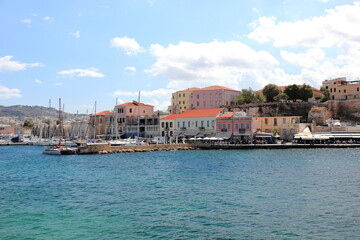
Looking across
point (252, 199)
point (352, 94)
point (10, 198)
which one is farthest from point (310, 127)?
point (10, 198)

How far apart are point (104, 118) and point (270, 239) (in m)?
71.8

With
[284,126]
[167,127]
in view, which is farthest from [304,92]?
[167,127]

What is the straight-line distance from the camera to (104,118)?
8081 cm

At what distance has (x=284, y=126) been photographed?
5738 centimetres

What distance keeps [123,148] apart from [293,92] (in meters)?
35.8

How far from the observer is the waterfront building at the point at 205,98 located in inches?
2943

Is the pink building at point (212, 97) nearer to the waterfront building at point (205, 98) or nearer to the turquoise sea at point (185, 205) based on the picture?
the waterfront building at point (205, 98)

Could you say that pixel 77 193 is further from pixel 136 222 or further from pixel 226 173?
pixel 226 173

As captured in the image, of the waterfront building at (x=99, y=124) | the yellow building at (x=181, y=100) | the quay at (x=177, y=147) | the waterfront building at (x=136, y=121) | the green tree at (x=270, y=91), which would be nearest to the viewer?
the quay at (x=177, y=147)

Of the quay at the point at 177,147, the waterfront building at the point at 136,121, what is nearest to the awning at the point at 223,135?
the quay at the point at 177,147

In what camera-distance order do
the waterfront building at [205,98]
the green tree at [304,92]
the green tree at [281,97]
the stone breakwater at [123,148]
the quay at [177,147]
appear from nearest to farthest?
the stone breakwater at [123,148] < the quay at [177,147] < the green tree at [281,97] < the green tree at [304,92] < the waterfront building at [205,98]

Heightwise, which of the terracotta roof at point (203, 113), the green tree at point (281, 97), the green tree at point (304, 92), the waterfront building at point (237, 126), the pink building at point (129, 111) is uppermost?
the green tree at point (304, 92)

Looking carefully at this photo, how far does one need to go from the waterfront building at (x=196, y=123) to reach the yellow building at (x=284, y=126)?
7930 millimetres

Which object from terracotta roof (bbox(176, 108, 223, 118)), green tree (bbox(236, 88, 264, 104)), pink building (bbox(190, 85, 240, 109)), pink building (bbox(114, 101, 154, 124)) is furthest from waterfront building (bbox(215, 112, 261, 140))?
pink building (bbox(114, 101, 154, 124))
